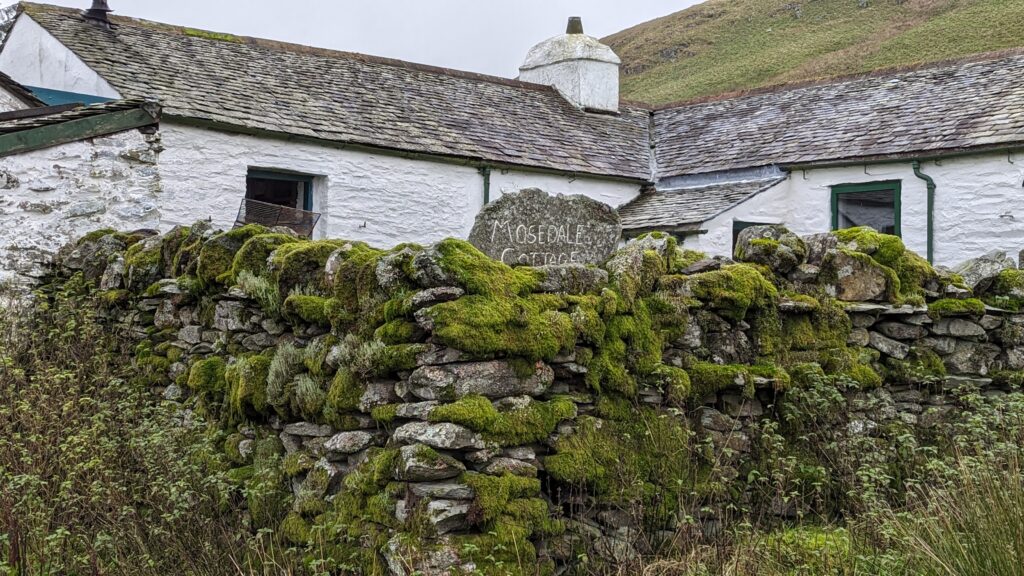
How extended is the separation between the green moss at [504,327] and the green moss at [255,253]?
2102 millimetres

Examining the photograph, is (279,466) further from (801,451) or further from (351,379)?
(801,451)

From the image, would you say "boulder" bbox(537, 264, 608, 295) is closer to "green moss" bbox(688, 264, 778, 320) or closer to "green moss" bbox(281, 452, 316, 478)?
"green moss" bbox(688, 264, 778, 320)

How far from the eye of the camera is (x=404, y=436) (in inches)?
180

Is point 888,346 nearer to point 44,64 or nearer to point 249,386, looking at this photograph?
point 249,386

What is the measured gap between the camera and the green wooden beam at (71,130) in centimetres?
950

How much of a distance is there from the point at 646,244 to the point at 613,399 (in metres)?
1.42

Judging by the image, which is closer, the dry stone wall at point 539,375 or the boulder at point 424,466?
the boulder at point 424,466

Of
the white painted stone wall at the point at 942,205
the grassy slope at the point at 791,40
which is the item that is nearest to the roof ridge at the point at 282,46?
the white painted stone wall at the point at 942,205

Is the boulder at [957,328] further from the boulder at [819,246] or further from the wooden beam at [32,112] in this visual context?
the wooden beam at [32,112]

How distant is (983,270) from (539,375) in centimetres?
406

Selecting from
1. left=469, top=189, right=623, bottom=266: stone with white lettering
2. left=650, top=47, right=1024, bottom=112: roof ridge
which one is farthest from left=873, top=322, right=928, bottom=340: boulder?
left=650, top=47, right=1024, bottom=112: roof ridge

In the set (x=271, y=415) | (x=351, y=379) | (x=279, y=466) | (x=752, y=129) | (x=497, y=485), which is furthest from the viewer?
(x=752, y=129)

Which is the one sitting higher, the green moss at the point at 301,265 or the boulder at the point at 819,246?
the boulder at the point at 819,246

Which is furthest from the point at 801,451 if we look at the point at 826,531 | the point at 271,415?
the point at 271,415
